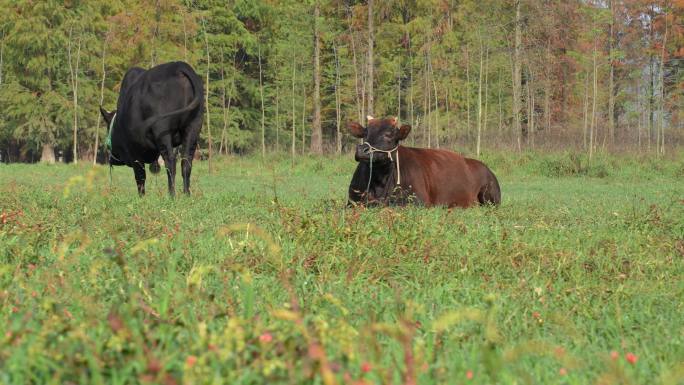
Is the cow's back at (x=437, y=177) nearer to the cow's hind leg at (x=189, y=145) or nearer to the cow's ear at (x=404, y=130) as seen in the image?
the cow's ear at (x=404, y=130)

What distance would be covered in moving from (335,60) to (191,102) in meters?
31.6

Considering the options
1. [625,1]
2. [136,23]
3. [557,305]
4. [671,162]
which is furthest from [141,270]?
[625,1]

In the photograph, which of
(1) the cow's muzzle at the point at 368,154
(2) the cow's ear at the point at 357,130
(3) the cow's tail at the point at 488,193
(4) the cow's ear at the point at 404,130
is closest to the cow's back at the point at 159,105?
(2) the cow's ear at the point at 357,130

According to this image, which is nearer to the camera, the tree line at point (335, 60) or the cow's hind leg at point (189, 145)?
the cow's hind leg at point (189, 145)

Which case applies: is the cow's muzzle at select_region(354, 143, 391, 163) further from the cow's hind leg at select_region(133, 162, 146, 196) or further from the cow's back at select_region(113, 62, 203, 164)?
the cow's hind leg at select_region(133, 162, 146, 196)

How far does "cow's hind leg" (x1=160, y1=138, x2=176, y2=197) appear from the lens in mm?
9948

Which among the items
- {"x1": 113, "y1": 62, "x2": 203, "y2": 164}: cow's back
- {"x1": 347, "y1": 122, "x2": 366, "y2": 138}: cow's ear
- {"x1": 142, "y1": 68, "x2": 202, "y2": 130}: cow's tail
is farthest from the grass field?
{"x1": 113, "y1": 62, "x2": 203, "y2": 164}: cow's back

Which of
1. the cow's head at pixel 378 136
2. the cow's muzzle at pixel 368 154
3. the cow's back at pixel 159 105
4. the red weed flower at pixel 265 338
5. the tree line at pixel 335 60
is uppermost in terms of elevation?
the tree line at pixel 335 60

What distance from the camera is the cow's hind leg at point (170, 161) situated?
995 cm

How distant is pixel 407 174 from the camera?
924 cm

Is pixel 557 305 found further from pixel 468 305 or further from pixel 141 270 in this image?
pixel 141 270

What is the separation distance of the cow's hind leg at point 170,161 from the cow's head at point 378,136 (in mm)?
2681

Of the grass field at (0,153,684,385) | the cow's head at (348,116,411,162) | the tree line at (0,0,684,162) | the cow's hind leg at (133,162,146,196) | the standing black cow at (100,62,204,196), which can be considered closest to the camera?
the grass field at (0,153,684,385)

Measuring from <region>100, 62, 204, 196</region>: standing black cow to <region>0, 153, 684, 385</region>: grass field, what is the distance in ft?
6.97
